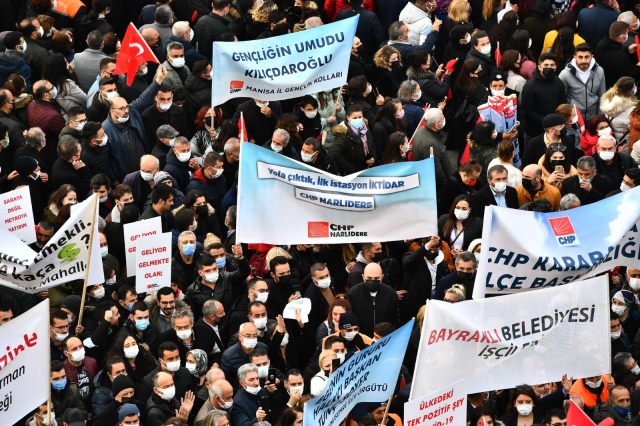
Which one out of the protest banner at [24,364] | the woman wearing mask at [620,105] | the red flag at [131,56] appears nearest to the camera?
the protest banner at [24,364]

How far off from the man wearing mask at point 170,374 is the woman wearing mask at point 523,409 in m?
2.87

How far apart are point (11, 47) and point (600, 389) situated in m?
8.10

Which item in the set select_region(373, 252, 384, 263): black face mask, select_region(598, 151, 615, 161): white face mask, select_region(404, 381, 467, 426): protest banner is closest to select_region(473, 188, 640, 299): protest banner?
select_region(404, 381, 467, 426): protest banner

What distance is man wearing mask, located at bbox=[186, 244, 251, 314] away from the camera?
1972cm

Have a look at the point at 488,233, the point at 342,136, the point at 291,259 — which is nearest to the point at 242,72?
the point at 342,136

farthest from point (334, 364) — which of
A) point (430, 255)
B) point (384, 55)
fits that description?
point (384, 55)

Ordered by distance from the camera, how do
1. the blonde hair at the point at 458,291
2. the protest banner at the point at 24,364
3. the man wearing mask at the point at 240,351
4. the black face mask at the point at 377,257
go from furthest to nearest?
the black face mask at the point at 377,257, the blonde hair at the point at 458,291, the man wearing mask at the point at 240,351, the protest banner at the point at 24,364

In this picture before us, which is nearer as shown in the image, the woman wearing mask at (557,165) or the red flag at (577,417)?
the red flag at (577,417)

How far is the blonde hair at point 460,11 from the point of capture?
24.3 m

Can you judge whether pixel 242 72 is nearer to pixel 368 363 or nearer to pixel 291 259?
pixel 291 259

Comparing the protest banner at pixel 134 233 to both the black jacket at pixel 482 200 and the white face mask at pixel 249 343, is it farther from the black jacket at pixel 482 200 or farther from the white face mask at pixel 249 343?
the black jacket at pixel 482 200

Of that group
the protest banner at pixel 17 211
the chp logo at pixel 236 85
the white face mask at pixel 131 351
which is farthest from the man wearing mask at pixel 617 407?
the protest banner at pixel 17 211

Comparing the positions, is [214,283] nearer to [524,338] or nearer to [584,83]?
[524,338]

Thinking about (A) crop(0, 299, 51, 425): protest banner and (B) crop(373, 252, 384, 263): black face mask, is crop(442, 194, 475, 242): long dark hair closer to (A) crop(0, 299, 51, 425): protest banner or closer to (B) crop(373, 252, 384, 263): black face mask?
(B) crop(373, 252, 384, 263): black face mask
